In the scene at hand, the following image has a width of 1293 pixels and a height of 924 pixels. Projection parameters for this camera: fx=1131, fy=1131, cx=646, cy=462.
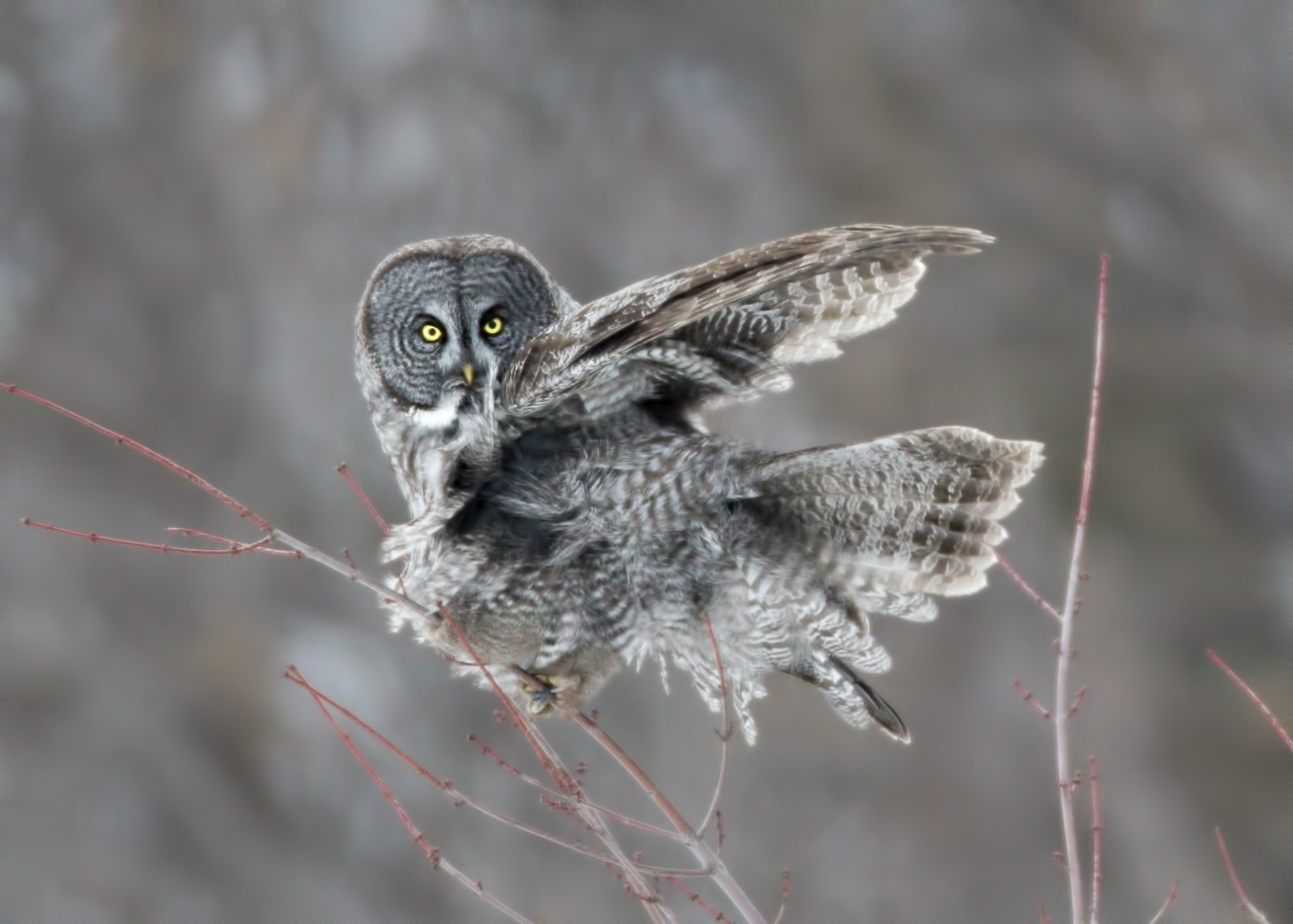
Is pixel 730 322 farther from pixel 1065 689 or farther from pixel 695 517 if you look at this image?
pixel 1065 689

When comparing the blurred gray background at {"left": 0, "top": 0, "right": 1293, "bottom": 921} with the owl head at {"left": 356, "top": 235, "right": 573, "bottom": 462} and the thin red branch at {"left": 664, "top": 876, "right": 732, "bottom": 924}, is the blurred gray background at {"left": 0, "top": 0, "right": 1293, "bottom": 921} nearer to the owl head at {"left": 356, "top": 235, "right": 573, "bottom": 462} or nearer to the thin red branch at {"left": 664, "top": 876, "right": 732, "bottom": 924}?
the owl head at {"left": 356, "top": 235, "right": 573, "bottom": 462}

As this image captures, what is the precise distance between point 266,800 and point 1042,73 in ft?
11.2

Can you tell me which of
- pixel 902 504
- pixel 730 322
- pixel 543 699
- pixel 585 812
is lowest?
pixel 585 812

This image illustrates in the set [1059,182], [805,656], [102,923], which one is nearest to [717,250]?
[1059,182]

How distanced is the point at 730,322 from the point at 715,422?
159 centimetres

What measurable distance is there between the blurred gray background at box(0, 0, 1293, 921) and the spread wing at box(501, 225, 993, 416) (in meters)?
1.88

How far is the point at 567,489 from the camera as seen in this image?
61.5 inches

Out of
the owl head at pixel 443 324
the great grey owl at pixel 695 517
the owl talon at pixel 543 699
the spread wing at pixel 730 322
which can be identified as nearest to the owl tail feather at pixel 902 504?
the great grey owl at pixel 695 517

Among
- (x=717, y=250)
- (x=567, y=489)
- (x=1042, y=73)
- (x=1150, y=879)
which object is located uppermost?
(x=1042, y=73)

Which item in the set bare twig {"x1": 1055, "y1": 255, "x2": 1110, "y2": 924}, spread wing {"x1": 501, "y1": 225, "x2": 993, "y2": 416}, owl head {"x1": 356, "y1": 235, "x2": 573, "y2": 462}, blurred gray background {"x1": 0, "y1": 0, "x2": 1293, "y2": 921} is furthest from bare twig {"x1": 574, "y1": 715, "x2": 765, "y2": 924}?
blurred gray background {"x1": 0, "y1": 0, "x2": 1293, "y2": 921}

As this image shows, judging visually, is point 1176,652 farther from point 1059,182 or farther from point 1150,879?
point 1059,182

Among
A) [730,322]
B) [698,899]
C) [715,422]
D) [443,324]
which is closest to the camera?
[698,899]

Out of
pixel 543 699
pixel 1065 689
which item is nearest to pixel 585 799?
pixel 543 699

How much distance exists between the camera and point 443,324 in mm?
1831
